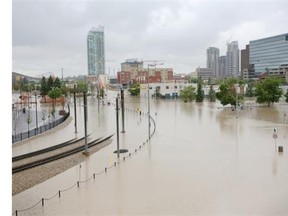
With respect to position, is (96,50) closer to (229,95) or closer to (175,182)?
(229,95)

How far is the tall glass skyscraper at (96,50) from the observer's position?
92025 mm

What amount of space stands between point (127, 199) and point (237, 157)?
755cm

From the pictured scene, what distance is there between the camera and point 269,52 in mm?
107000

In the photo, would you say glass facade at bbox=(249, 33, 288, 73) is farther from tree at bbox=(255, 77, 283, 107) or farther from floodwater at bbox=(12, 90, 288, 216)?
floodwater at bbox=(12, 90, 288, 216)

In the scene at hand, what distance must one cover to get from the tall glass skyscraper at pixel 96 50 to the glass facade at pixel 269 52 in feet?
165

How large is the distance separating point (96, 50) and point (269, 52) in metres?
55.0

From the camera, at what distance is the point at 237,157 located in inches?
621

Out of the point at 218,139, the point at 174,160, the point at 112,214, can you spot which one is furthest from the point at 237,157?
the point at 112,214

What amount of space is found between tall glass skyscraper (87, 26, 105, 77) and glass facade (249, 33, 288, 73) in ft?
165

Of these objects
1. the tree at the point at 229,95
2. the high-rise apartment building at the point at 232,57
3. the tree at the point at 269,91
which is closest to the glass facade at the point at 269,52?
the tree at the point at 269,91

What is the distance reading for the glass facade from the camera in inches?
3971

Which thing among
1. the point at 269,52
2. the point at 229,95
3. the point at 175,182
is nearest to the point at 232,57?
the point at 269,52
